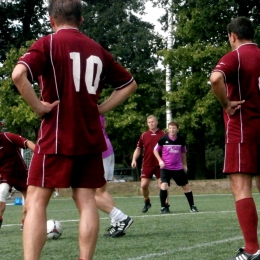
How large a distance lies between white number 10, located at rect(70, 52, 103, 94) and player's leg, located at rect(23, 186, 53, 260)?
28.8 inches

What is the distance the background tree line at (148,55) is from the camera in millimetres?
36250

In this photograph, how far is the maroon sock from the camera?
20.5 ft

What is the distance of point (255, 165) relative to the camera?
6387 mm

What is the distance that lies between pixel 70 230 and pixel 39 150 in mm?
5390

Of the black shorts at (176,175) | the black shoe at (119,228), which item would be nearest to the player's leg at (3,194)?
the black shoe at (119,228)

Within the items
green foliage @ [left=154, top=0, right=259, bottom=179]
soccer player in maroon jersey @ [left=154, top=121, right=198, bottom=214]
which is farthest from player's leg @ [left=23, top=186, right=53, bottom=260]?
green foliage @ [left=154, top=0, right=259, bottom=179]

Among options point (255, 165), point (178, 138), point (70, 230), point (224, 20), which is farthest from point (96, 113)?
point (224, 20)

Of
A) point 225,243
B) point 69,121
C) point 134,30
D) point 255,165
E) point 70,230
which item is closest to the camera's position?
point 69,121

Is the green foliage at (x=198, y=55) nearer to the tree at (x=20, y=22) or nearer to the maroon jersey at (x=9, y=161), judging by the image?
the tree at (x=20, y=22)

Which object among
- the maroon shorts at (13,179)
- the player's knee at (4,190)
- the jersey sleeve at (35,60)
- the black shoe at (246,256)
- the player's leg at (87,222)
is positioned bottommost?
the black shoe at (246,256)

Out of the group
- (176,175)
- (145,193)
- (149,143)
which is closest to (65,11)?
(176,175)

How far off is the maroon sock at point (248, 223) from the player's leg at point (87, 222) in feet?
5.08

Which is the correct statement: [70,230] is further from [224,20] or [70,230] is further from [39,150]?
[224,20]

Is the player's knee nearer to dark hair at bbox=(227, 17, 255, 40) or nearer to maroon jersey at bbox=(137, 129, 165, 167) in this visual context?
dark hair at bbox=(227, 17, 255, 40)
